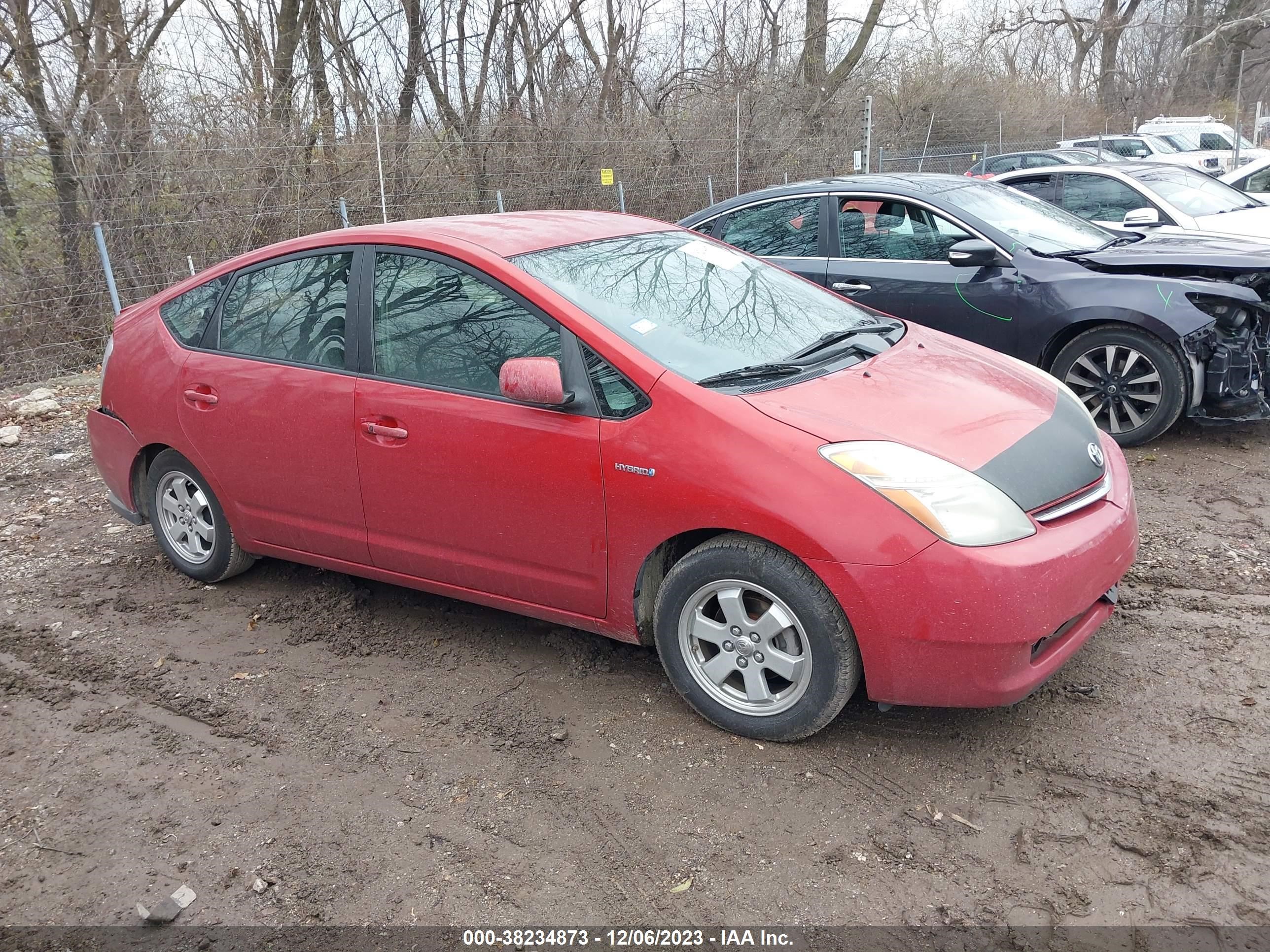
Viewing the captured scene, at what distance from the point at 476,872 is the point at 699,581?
1.10 metres

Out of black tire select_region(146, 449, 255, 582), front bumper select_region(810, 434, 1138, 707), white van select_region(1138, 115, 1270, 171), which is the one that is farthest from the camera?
white van select_region(1138, 115, 1270, 171)

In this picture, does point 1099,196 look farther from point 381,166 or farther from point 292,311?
point 381,166

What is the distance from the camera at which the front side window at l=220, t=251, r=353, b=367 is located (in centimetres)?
415

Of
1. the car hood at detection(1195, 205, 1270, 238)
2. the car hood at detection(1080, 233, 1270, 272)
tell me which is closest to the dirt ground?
the car hood at detection(1080, 233, 1270, 272)

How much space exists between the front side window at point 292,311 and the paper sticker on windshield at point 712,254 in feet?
4.61

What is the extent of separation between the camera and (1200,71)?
40.2 metres

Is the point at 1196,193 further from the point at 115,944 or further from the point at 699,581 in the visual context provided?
the point at 115,944

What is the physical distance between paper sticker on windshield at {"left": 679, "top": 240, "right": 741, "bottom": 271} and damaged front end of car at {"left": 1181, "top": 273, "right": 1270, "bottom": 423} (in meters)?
3.03

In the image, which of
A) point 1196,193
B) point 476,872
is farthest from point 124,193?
point 1196,193

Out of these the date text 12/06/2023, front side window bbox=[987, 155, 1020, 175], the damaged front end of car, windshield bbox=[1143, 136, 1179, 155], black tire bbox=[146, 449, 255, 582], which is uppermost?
windshield bbox=[1143, 136, 1179, 155]

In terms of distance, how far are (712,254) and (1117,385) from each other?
3.15 metres

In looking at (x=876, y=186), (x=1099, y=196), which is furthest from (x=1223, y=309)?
(x=1099, y=196)

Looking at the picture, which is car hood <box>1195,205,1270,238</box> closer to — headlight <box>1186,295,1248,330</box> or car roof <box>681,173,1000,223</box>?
car roof <box>681,173,1000,223</box>

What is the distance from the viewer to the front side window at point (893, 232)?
21.9ft
